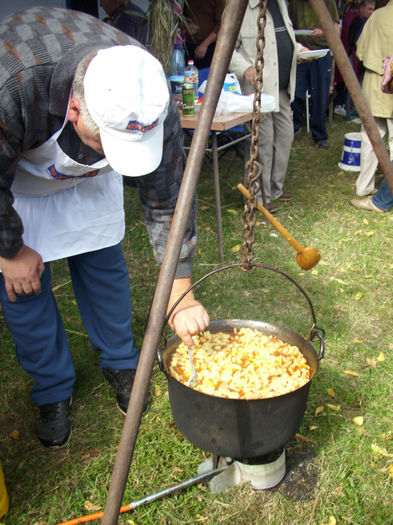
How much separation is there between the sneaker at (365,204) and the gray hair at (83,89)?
4165 mm

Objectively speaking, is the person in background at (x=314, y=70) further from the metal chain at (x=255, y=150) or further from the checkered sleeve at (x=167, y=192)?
the metal chain at (x=255, y=150)

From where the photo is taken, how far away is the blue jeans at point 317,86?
6.72 m

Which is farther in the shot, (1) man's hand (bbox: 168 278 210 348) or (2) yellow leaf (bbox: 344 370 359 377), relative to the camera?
(2) yellow leaf (bbox: 344 370 359 377)

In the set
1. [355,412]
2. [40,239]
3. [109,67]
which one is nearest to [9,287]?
[40,239]

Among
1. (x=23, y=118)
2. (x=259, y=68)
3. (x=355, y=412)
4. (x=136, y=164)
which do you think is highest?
(x=259, y=68)

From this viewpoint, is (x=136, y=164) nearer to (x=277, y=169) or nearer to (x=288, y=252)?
(x=288, y=252)

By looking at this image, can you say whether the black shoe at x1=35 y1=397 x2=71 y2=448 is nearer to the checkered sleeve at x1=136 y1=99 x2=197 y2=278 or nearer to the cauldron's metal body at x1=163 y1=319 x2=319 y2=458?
the cauldron's metal body at x1=163 y1=319 x2=319 y2=458

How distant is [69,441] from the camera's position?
8.15 ft

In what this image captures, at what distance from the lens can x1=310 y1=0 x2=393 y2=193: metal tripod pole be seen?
A: 1.50m

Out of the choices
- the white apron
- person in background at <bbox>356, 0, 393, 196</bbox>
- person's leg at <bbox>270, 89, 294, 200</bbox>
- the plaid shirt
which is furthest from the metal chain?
person in background at <bbox>356, 0, 393, 196</bbox>

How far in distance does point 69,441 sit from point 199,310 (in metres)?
1.15

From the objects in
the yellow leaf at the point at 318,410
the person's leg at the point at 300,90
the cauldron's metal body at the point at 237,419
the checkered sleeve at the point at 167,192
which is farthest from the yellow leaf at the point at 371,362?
the person's leg at the point at 300,90

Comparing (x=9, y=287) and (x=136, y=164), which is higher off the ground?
(x=136, y=164)

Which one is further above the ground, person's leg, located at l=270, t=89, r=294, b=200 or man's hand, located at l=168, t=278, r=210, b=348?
man's hand, located at l=168, t=278, r=210, b=348
